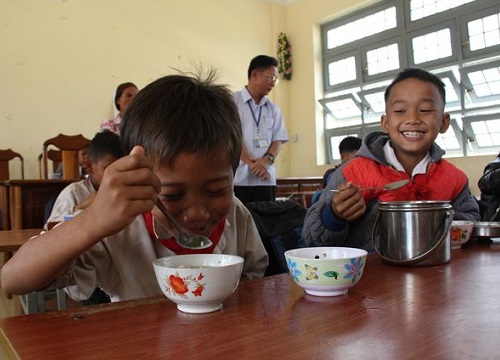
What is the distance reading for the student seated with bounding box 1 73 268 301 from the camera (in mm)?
716

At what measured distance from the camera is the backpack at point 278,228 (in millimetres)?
1365

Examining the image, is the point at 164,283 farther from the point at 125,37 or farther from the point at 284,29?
the point at 284,29

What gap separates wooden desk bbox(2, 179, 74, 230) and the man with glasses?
4.17 ft

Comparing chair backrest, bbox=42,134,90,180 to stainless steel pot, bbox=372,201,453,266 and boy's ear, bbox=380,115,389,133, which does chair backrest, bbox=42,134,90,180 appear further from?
stainless steel pot, bbox=372,201,453,266

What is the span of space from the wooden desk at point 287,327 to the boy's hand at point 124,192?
→ 124 millimetres

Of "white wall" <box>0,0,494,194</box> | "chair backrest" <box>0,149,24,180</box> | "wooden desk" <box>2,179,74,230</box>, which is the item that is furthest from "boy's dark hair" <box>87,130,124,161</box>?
"chair backrest" <box>0,149,24,180</box>

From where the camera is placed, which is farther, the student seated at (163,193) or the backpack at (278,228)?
the backpack at (278,228)

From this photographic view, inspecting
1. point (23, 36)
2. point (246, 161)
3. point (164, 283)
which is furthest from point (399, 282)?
point (23, 36)

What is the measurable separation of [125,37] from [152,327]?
5354mm

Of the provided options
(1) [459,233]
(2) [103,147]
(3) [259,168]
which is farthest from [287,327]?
(3) [259,168]

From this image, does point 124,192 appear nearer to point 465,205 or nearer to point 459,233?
point 459,233

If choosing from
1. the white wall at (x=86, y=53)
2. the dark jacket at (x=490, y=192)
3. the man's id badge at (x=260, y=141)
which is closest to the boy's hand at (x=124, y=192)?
the dark jacket at (x=490, y=192)

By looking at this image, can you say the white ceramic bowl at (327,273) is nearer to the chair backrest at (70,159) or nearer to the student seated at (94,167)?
the student seated at (94,167)

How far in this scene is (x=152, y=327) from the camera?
547mm
